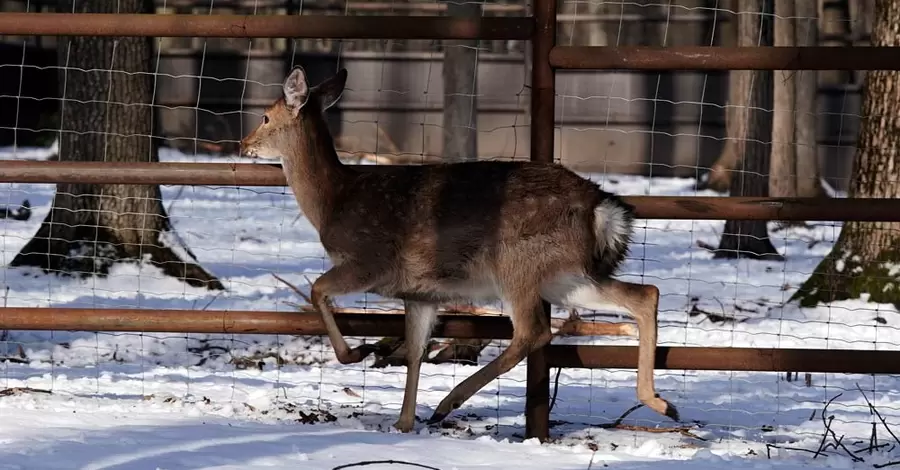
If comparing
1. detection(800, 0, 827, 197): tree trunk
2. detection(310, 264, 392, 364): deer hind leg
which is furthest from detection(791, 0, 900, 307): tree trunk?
detection(800, 0, 827, 197): tree trunk

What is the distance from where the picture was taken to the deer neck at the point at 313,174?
5855mm

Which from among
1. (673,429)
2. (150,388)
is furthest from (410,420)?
(150,388)

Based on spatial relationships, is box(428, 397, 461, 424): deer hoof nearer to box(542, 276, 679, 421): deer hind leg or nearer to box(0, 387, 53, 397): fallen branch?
box(542, 276, 679, 421): deer hind leg

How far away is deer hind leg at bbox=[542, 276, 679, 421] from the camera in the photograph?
17.7ft

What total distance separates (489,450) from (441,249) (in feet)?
3.16

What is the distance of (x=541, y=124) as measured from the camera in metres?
5.53

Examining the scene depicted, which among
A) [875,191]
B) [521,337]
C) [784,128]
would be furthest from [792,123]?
[521,337]

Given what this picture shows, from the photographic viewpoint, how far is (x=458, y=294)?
563 cm

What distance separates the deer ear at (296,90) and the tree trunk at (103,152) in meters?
3.77

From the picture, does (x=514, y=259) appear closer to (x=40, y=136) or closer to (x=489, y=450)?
(x=489, y=450)

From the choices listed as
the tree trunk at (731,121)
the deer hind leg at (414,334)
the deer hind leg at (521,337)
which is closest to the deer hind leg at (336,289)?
the deer hind leg at (414,334)

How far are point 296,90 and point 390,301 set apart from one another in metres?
1.56

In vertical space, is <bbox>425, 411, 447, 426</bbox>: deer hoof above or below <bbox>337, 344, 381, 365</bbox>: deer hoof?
below

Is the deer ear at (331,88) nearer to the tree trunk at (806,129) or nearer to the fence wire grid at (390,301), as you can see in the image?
the fence wire grid at (390,301)
